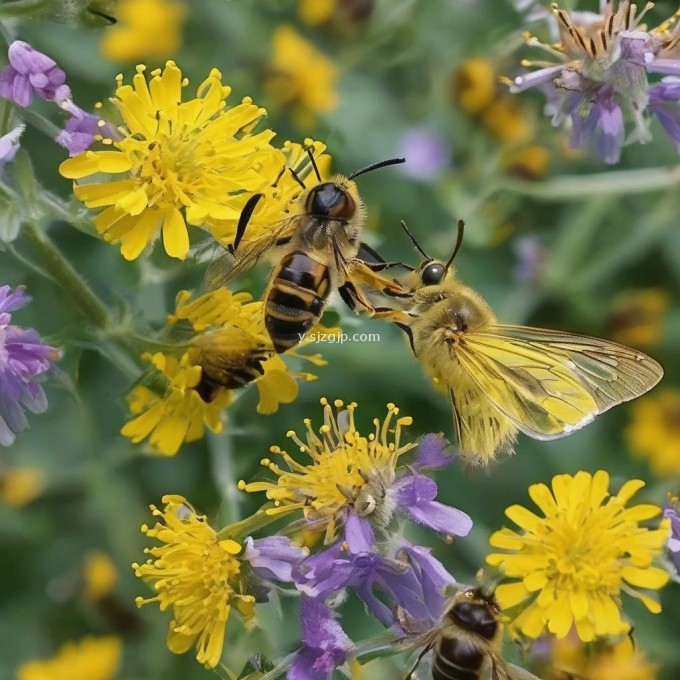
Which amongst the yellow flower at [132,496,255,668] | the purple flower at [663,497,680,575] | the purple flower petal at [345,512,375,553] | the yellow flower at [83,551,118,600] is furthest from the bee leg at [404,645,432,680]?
the yellow flower at [83,551,118,600]

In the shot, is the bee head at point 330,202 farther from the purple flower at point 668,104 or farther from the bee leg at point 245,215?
the purple flower at point 668,104

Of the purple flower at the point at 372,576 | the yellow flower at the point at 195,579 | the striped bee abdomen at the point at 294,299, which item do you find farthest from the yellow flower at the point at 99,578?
the striped bee abdomen at the point at 294,299

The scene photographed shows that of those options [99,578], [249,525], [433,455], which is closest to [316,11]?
[99,578]

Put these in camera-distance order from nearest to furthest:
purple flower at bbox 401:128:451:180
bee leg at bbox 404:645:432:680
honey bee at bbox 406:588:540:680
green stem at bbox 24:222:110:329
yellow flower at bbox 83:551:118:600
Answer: honey bee at bbox 406:588:540:680, bee leg at bbox 404:645:432:680, green stem at bbox 24:222:110:329, yellow flower at bbox 83:551:118:600, purple flower at bbox 401:128:451:180

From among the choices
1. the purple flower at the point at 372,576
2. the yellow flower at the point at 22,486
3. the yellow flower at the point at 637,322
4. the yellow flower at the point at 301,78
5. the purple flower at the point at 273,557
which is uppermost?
the purple flower at the point at 372,576

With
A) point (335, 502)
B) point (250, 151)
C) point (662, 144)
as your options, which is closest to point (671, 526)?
point (335, 502)

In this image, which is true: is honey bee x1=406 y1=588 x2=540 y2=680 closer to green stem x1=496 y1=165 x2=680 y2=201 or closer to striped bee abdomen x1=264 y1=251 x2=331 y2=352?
striped bee abdomen x1=264 y1=251 x2=331 y2=352
